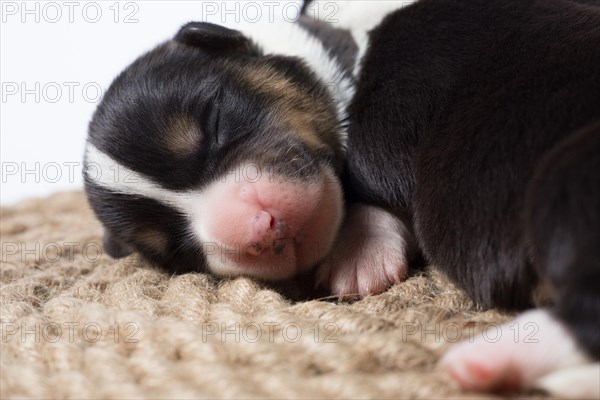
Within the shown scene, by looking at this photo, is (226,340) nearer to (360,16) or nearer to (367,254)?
(367,254)

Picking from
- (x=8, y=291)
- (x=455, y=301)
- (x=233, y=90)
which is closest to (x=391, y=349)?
(x=455, y=301)

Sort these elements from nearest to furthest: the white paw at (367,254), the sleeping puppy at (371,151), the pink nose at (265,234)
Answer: the sleeping puppy at (371,151) → the pink nose at (265,234) → the white paw at (367,254)

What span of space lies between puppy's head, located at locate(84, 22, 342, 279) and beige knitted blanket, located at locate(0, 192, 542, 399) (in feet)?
0.38

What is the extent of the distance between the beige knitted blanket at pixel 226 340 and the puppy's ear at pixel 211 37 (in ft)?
2.20

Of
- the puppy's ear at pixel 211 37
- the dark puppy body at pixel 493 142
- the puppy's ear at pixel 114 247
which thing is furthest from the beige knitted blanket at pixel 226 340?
the puppy's ear at pixel 211 37

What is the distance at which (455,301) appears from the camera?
4.73ft

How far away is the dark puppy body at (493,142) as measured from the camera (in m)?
1.06

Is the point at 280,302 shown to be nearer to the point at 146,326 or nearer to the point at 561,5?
the point at 146,326

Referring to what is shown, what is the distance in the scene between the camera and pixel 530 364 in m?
1.05

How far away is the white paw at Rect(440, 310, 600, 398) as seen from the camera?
→ 100 centimetres

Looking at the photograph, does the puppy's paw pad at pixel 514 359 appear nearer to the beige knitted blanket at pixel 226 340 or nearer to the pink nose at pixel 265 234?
the beige knitted blanket at pixel 226 340

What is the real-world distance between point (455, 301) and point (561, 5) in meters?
0.78

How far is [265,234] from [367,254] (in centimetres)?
30

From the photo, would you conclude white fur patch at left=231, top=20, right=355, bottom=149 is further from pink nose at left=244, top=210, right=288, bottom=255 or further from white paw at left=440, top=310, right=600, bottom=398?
white paw at left=440, top=310, right=600, bottom=398
